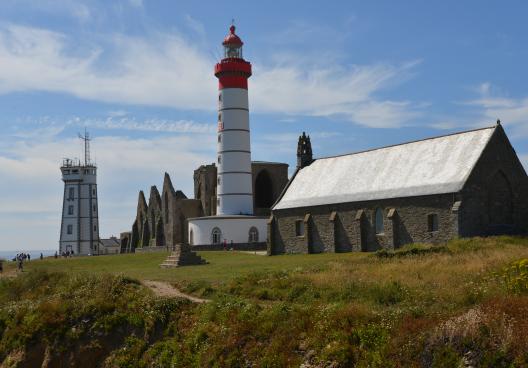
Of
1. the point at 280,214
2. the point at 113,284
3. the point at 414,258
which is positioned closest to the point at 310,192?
the point at 280,214

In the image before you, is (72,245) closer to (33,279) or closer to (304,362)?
(33,279)

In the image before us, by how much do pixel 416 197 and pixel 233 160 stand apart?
2556cm

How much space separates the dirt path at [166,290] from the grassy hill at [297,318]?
0.49 m

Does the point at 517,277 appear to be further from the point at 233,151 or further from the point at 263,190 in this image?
the point at 263,190

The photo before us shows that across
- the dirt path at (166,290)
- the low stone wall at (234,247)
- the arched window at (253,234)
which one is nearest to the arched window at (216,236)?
the low stone wall at (234,247)

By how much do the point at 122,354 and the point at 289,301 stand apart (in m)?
5.76

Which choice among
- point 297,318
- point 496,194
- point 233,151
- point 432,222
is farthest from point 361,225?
point 297,318

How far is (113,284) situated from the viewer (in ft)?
87.1

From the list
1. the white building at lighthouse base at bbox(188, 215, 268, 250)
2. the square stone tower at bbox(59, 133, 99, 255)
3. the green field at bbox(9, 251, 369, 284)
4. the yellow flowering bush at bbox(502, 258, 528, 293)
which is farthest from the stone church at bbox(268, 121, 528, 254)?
the square stone tower at bbox(59, 133, 99, 255)

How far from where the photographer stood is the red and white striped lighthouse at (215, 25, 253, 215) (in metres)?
62.6

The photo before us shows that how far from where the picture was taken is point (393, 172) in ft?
143

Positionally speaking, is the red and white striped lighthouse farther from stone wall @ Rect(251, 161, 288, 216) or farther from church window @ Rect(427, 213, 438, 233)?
church window @ Rect(427, 213, 438, 233)

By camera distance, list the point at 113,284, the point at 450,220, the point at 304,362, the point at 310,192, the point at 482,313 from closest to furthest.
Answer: the point at 482,313
the point at 304,362
the point at 113,284
the point at 450,220
the point at 310,192

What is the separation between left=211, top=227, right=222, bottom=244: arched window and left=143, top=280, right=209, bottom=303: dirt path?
31801mm
